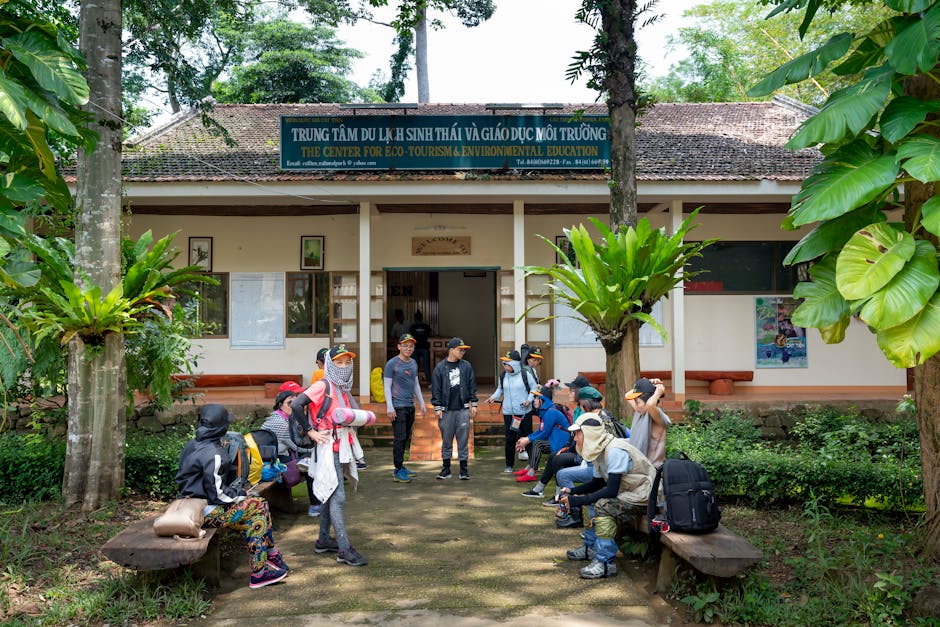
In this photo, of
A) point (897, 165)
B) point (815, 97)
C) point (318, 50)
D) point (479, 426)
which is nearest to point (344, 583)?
point (897, 165)

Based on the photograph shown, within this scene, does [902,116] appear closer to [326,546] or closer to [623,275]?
[623,275]

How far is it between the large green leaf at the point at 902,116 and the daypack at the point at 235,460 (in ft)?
15.5

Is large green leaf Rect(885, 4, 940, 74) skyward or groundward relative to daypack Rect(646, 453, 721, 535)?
skyward

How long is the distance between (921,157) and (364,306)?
30.8 feet

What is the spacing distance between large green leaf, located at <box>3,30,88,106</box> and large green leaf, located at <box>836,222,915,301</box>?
16.0 feet

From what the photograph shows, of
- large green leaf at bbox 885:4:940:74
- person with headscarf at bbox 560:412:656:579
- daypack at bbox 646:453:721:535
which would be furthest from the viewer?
person with headscarf at bbox 560:412:656:579

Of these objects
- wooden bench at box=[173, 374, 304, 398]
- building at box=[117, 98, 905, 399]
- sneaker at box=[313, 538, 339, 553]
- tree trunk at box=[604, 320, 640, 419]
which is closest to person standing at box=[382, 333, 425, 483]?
tree trunk at box=[604, 320, 640, 419]

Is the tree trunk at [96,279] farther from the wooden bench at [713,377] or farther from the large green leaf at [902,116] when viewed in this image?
the wooden bench at [713,377]

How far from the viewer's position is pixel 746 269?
1373cm

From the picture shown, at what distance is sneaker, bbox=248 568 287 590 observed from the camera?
5.38m

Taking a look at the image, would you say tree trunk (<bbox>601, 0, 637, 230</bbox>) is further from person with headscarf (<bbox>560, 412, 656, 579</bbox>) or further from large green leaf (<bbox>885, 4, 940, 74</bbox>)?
large green leaf (<bbox>885, 4, 940, 74</bbox>)

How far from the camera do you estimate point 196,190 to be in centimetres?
1176

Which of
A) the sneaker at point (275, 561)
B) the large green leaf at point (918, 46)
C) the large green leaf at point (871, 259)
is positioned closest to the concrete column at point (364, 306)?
the sneaker at point (275, 561)

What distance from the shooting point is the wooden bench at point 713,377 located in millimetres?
13023
